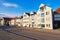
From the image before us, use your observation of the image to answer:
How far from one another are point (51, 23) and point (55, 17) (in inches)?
160

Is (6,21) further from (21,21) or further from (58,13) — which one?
(58,13)

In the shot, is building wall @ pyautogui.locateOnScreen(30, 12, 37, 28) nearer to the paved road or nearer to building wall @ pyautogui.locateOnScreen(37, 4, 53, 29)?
building wall @ pyautogui.locateOnScreen(37, 4, 53, 29)

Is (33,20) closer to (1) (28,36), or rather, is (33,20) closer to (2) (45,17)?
(2) (45,17)

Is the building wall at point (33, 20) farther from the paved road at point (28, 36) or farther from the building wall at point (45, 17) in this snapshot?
the paved road at point (28, 36)

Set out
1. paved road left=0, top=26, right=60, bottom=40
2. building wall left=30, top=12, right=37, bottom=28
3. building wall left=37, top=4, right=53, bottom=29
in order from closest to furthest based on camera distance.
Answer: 1. paved road left=0, top=26, right=60, bottom=40
2. building wall left=37, top=4, right=53, bottom=29
3. building wall left=30, top=12, right=37, bottom=28

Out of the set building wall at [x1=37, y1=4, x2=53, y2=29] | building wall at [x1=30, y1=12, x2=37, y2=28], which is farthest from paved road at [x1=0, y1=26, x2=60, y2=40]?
building wall at [x1=30, y1=12, x2=37, y2=28]

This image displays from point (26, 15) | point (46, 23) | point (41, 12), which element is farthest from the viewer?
point (26, 15)

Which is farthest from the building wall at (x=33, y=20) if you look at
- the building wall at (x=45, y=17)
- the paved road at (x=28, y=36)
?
the paved road at (x=28, y=36)

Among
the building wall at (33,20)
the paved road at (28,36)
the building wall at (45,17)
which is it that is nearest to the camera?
the paved road at (28,36)

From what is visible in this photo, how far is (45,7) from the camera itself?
67.3 m

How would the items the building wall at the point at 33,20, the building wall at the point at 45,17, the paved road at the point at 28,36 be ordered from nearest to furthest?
the paved road at the point at 28,36, the building wall at the point at 45,17, the building wall at the point at 33,20

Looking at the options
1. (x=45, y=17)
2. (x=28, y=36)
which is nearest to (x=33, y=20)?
(x=45, y=17)

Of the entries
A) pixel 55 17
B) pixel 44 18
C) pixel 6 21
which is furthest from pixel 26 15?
pixel 6 21

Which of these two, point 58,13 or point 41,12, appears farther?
point 41,12
